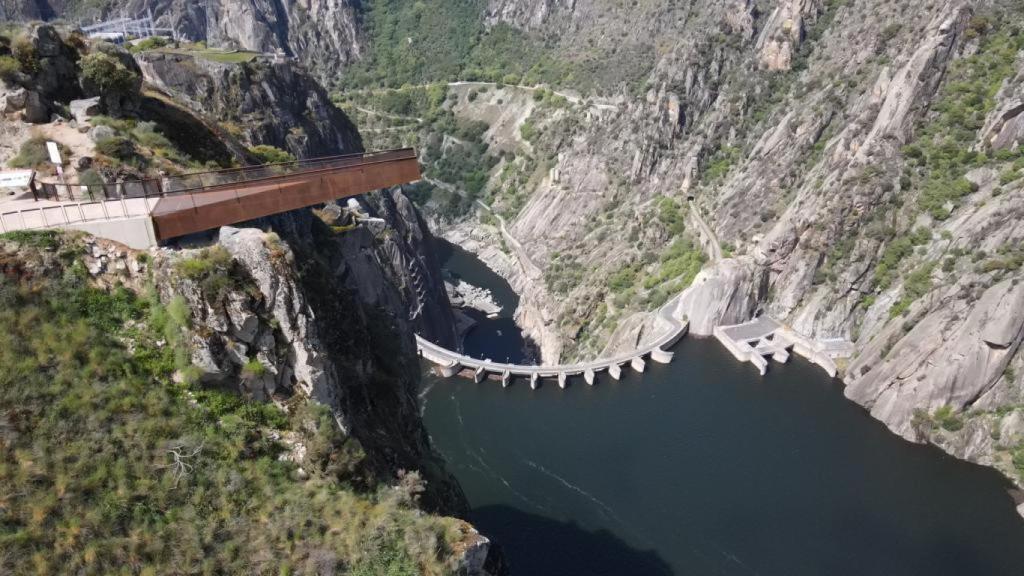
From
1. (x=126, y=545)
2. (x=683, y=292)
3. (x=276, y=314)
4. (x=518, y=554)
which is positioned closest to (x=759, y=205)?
(x=683, y=292)

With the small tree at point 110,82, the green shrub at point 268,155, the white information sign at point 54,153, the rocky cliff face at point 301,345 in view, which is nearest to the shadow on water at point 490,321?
the green shrub at point 268,155

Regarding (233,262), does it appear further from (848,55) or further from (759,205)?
(848,55)

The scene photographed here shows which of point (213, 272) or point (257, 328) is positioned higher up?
point (213, 272)

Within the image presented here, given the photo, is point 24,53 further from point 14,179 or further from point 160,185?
point 160,185

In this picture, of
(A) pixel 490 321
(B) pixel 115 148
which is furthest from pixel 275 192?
(A) pixel 490 321

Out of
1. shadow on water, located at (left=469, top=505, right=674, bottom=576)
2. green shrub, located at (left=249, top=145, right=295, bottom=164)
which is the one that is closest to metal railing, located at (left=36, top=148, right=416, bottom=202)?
green shrub, located at (left=249, top=145, right=295, bottom=164)

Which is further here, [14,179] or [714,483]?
[714,483]
